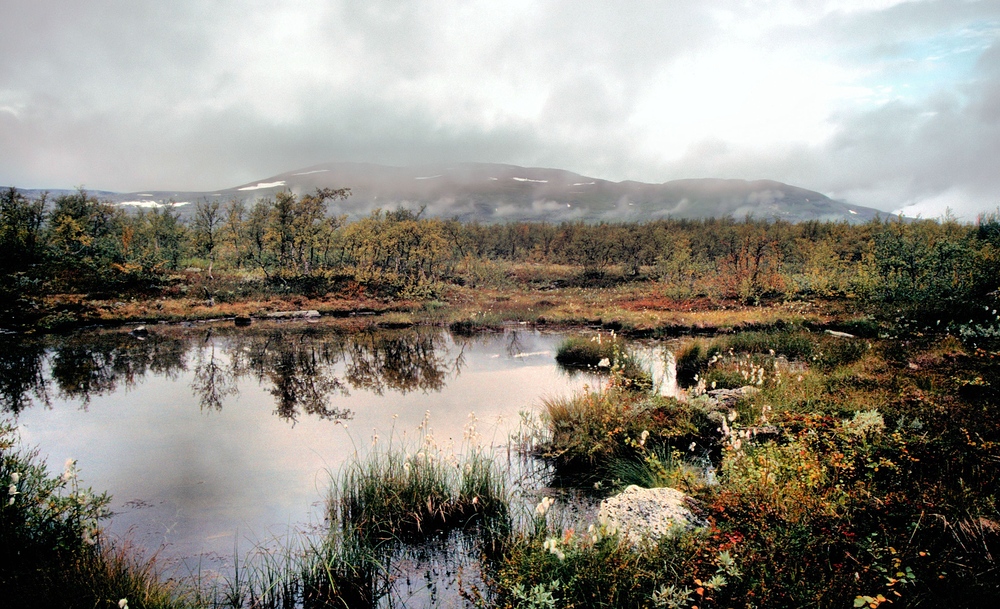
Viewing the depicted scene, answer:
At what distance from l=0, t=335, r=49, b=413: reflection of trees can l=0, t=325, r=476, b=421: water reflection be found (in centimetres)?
3

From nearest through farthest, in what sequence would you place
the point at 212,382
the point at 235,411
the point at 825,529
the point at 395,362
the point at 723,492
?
1. the point at 825,529
2. the point at 723,492
3. the point at 235,411
4. the point at 212,382
5. the point at 395,362

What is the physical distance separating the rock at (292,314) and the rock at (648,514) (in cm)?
3187

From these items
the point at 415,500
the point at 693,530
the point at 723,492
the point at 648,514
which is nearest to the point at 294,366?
the point at 415,500

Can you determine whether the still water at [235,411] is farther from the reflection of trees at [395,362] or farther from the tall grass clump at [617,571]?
the tall grass clump at [617,571]

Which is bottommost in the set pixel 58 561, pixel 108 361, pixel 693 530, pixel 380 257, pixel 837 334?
pixel 108 361

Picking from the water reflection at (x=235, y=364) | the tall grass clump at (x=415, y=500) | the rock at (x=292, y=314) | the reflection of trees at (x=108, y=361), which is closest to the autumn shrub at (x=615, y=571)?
the tall grass clump at (x=415, y=500)

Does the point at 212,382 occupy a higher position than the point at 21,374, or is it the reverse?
the point at 21,374

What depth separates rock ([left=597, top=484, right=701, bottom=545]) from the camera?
5279mm

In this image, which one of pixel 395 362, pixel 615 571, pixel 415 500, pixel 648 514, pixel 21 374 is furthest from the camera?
pixel 395 362

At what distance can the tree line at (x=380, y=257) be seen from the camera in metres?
25.3

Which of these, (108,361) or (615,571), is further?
(108,361)

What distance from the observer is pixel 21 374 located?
16484 mm

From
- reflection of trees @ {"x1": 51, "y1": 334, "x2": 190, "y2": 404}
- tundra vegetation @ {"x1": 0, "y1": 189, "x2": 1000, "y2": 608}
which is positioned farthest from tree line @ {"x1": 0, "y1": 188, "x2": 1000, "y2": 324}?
reflection of trees @ {"x1": 51, "y1": 334, "x2": 190, "y2": 404}

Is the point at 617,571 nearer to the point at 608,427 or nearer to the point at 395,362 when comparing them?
the point at 608,427
